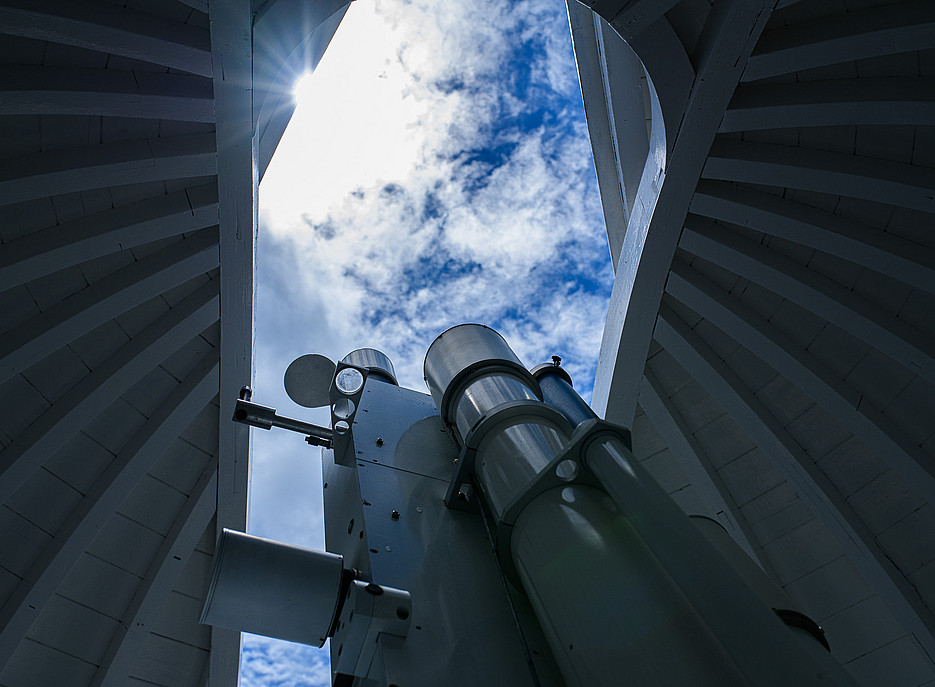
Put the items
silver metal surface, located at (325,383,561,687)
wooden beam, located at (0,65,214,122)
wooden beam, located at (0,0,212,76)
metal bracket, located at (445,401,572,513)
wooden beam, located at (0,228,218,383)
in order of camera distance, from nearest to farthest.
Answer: silver metal surface, located at (325,383,561,687) < metal bracket, located at (445,401,572,513) < wooden beam, located at (0,0,212,76) < wooden beam, located at (0,65,214,122) < wooden beam, located at (0,228,218,383)

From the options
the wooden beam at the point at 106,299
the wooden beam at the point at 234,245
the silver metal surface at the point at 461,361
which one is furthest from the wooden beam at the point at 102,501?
the silver metal surface at the point at 461,361

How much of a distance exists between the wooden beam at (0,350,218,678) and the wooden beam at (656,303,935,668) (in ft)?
22.6

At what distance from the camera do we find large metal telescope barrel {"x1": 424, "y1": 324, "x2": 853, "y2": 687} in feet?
7.24

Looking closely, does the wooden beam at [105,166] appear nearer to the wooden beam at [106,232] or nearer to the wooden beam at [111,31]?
the wooden beam at [106,232]

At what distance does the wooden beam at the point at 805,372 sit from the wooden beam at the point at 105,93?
6.50 metres

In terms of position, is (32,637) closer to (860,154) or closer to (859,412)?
(859,412)

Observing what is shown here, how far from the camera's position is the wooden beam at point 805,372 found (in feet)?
27.0

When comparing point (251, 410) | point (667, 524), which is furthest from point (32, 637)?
point (667, 524)

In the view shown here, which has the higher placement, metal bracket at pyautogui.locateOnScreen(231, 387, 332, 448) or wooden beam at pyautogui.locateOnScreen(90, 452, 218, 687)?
wooden beam at pyautogui.locateOnScreen(90, 452, 218, 687)

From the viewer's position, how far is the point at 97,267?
7910 millimetres

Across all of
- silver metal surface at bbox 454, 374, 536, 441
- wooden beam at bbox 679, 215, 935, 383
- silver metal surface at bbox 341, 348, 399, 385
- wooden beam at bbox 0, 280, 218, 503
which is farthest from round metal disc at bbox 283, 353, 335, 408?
wooden beam at bbox 679, 215, 935, 383

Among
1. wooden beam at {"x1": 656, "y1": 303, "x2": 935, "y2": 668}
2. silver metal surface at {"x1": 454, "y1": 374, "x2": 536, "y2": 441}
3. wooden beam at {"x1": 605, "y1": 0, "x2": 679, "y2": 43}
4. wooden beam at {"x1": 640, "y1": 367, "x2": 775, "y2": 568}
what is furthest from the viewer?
wooden beam at {"x1": 640, "y1": 367, "x2": 775, "y2": 568}

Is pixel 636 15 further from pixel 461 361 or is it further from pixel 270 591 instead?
pixel 270 591

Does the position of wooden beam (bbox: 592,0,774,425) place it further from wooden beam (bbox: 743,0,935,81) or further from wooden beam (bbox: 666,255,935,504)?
wooden beam (bbox: 666,255,935,504)
